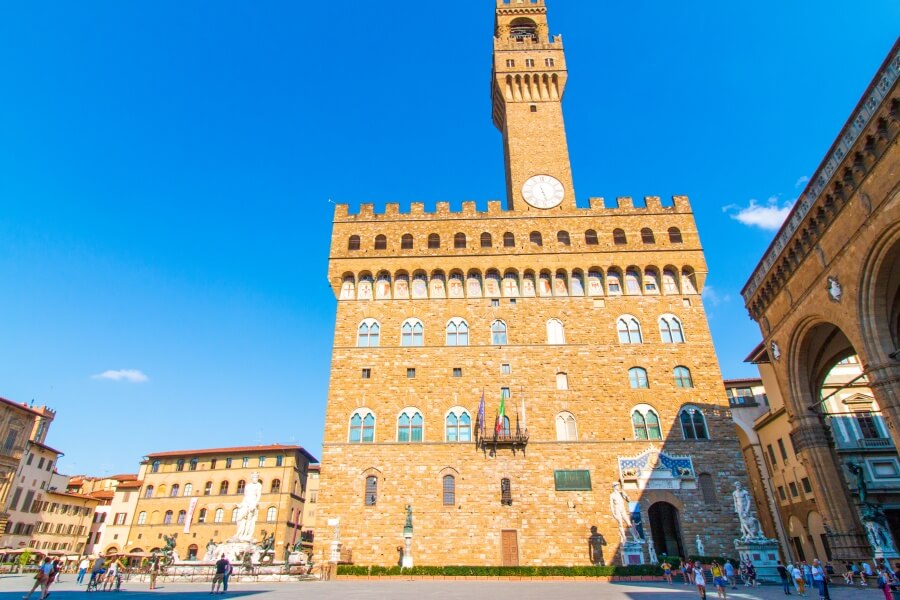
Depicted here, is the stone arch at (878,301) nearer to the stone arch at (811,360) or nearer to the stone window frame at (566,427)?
the stone arch at (811,360)

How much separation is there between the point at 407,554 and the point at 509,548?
15.0 ft

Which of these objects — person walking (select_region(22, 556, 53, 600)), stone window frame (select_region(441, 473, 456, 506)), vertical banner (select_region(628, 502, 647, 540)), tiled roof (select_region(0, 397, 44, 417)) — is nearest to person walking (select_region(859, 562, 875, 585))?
vertical banner (select_region(628, 502, 647, 540))

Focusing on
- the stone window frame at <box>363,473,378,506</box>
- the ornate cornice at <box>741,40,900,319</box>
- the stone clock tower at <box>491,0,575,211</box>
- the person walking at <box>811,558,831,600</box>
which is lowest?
the person walking at <box>811,558,831,600</box>

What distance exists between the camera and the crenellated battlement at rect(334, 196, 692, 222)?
1200 inches

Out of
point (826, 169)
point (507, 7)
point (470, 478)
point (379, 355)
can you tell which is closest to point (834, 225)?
point (826, 169)

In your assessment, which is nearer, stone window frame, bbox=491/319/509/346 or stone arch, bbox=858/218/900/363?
stone arch, bbox=858/218/900/363

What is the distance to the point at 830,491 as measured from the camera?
19.4 metres

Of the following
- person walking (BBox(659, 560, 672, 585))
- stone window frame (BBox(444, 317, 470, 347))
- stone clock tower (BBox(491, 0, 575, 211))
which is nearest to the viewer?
person walking (BBox(659, 560, 672, 585))

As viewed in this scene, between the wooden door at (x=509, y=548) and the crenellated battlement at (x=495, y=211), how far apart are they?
17.1 metres

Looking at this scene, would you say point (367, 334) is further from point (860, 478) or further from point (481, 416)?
point (860, 478)

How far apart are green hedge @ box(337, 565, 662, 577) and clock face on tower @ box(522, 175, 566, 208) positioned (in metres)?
19.6

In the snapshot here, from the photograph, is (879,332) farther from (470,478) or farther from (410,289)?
(410,289)

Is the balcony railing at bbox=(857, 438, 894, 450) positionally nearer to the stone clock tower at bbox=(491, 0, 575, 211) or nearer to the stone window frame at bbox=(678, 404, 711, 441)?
the stone window frame at bbox=(678, 404, 711, 441)

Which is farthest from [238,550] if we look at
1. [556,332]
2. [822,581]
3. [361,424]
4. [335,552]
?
[822,581]
